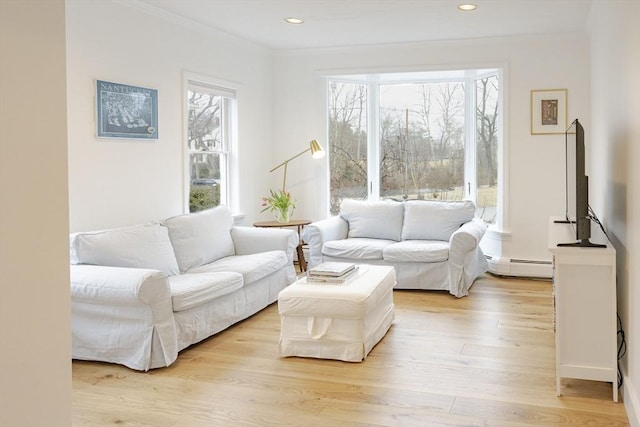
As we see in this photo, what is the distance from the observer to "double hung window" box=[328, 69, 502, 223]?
6.93 metres

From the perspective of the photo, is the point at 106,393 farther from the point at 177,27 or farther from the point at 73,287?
the point at 177,27

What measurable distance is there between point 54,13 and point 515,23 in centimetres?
492

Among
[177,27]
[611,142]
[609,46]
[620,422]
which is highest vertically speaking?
[177,27]

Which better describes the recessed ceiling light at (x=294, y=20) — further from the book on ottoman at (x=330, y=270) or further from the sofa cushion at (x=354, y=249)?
the book on ottoman at (x=330, y=270)

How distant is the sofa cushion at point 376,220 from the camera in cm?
637

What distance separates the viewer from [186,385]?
3.44 meters

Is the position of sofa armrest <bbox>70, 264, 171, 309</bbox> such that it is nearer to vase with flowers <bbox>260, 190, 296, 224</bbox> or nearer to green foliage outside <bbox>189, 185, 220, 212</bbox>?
green foliage outside <bbox>189, 185, 220, 212</bbox>

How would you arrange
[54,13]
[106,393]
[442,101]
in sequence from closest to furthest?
[54,13] < [106,393] < [442,101]

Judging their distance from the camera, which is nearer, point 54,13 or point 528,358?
point 54,13

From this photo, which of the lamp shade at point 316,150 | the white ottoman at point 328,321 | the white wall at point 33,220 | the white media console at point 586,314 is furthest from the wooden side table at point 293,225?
the white wall at point 33,220

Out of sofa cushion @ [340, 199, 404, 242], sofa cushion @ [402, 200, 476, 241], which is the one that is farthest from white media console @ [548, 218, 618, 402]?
sofa cushion @ [340, 199, 404, 242]

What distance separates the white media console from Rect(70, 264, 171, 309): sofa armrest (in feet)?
7.14

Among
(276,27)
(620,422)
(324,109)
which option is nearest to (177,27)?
(276,27)

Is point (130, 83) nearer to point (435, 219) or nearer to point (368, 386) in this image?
point (368, 386)
